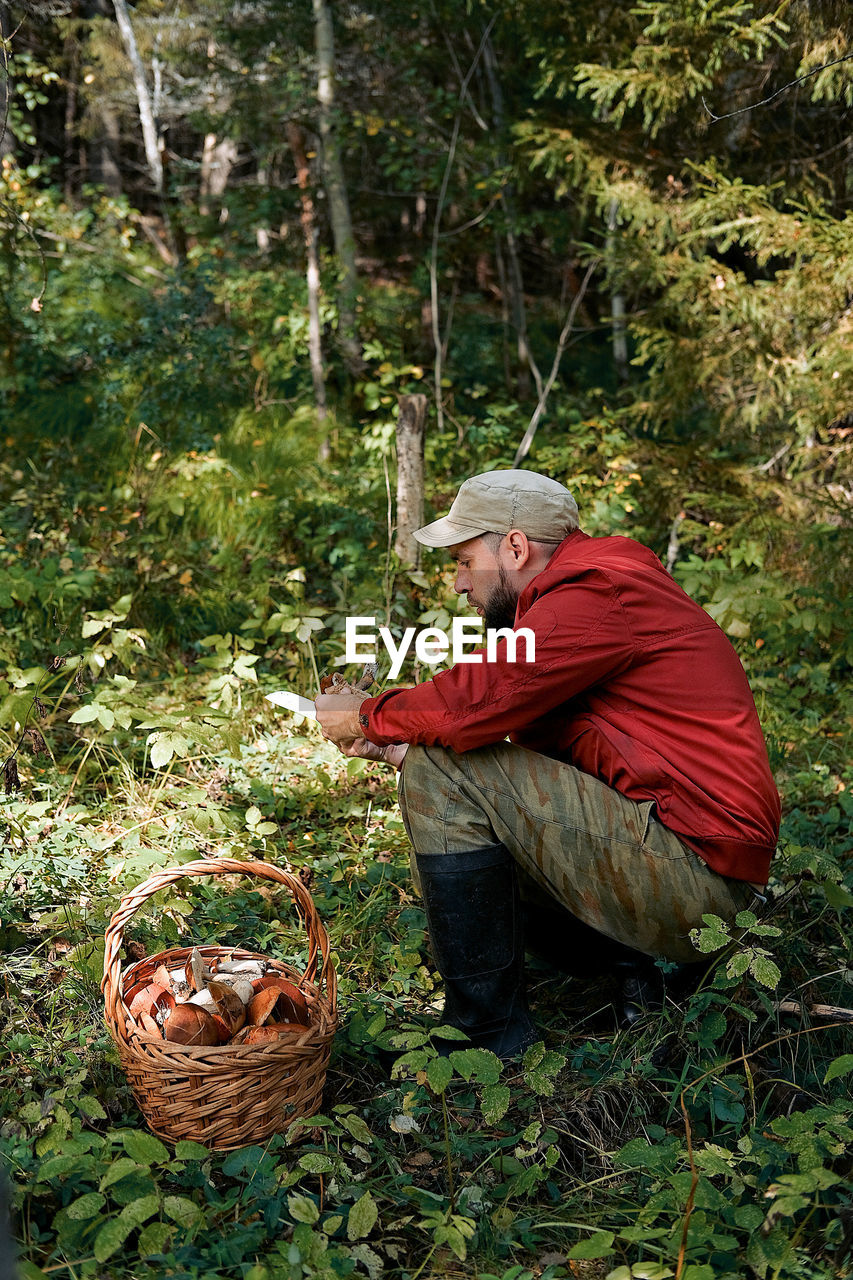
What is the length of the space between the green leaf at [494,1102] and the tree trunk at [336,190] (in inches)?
233

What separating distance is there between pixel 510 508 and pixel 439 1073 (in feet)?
4.13

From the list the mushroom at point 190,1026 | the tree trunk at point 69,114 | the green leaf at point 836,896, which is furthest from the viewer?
the tree trunk at point 69,114

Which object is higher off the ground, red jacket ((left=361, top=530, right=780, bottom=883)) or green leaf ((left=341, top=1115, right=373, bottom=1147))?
red jacket ((left=361, top=530, right=780, bottom=883))

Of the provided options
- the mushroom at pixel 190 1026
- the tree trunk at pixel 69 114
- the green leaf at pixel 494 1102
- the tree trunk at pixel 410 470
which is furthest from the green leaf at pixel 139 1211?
the tree trunk at pixel 69 114

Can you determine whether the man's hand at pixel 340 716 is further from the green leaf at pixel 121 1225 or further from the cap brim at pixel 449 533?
the green leaf at pixel 121 1225

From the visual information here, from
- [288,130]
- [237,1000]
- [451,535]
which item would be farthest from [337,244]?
[237,1000]

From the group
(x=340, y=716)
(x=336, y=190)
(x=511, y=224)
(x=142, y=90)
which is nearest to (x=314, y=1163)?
(x=340, y=716)

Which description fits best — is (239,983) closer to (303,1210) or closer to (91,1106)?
(91,1106)

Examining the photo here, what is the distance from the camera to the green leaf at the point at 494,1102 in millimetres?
1953

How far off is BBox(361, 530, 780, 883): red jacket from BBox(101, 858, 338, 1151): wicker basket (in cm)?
69

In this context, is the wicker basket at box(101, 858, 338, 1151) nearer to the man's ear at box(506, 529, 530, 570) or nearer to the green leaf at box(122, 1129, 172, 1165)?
the green leaf at box(122, 1129, 172, 1165)

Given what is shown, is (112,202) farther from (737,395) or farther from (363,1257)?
(363,1257)

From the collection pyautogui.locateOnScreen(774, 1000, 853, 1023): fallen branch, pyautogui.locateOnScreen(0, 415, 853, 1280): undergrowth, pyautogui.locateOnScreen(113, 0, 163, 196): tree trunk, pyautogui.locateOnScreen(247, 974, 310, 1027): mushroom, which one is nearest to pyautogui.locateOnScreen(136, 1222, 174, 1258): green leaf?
pyautogui.locateOnScreen(0, 415, 853, 1280): undergrowth

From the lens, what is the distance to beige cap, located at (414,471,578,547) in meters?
2.51
